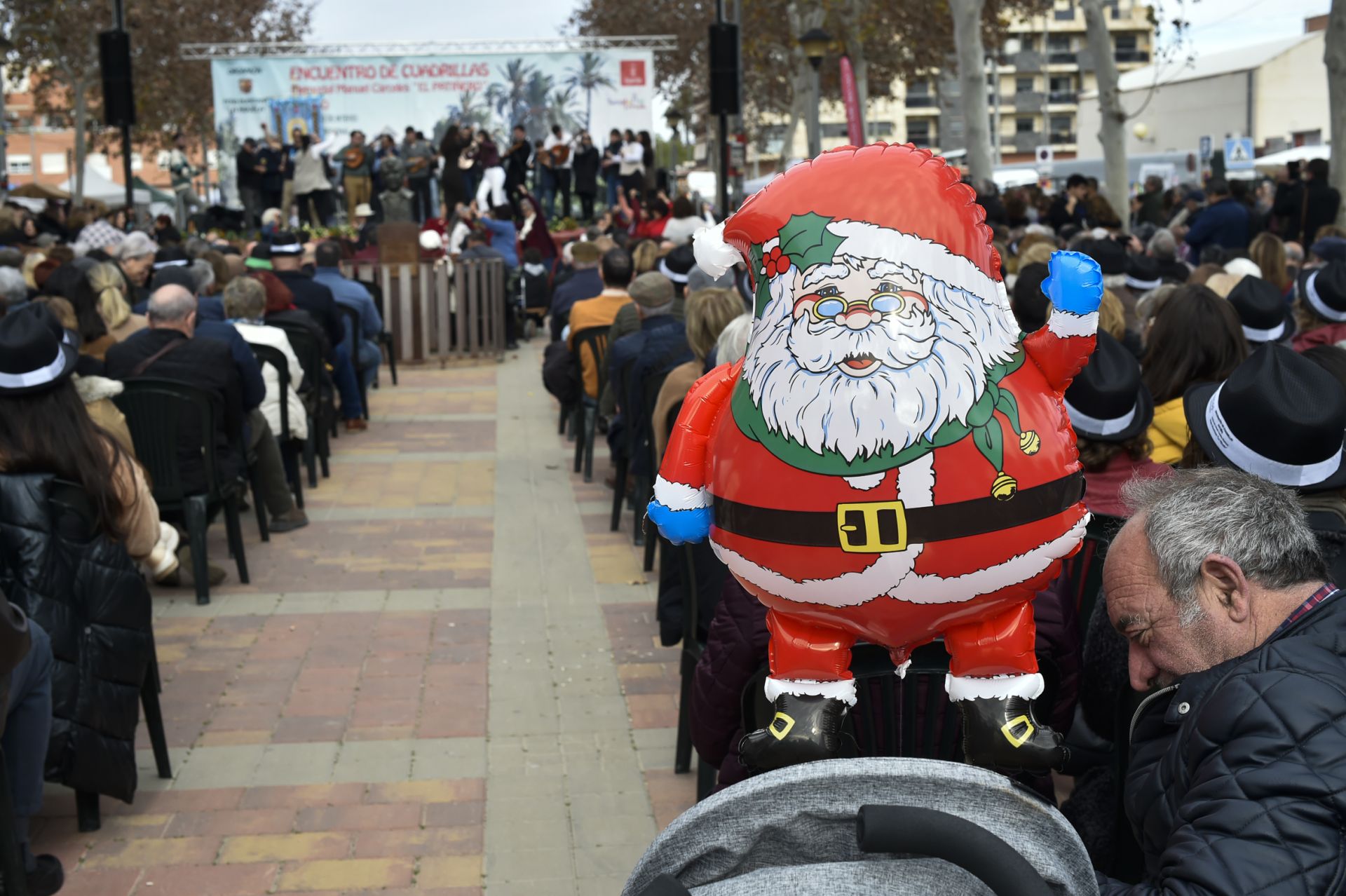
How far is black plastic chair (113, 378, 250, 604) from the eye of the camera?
6461 mm

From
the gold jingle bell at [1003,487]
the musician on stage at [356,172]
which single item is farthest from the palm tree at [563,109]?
the gold jingle bell at [1003,487]

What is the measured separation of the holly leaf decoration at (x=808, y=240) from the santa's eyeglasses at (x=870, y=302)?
0.21ft

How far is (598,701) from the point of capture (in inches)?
219

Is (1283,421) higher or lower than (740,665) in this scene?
higher

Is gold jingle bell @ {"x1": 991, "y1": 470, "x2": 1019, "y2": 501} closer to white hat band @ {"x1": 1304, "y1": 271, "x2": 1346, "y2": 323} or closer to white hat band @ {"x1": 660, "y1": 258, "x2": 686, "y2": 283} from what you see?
white hat band @ {"x1": 1304, "y1": 271, "x2": 1346, "y2": 323}

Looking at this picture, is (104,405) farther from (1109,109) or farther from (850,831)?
(1109,109)

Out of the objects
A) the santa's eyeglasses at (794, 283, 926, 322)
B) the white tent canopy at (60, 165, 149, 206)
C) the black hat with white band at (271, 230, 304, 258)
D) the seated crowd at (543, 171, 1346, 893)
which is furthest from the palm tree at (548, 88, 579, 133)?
the santa's eyeglasses at (794, 283, 926, 322)

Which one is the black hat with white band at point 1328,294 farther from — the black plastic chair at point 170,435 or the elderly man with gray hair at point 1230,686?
the black plastic chair at point 170,435

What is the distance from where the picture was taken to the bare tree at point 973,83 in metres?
19.2

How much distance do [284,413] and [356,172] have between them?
1756 centimetres

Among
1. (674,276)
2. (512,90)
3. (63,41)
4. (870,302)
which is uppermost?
(63,41)

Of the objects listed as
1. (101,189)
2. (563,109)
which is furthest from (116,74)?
(101,189)

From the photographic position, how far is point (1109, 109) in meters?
17.6

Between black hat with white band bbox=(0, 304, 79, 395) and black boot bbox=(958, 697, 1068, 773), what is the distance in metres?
3.10
